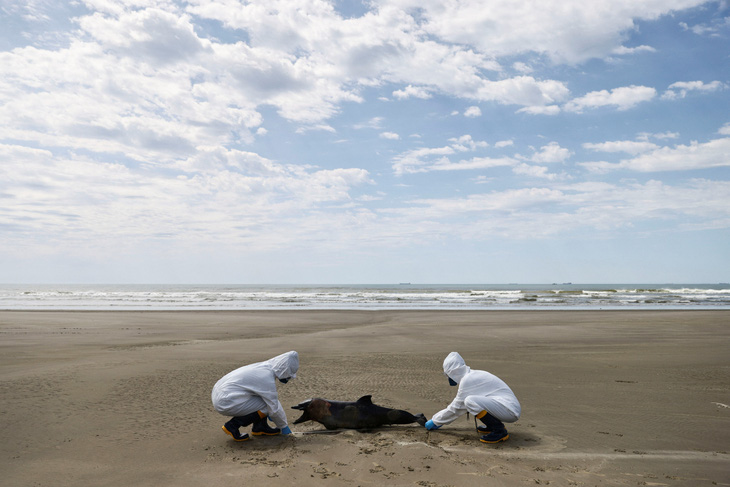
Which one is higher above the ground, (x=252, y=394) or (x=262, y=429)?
(x=252, y=394)

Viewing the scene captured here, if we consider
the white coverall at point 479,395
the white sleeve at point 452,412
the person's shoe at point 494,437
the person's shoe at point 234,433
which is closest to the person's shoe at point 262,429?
the person's shoe at point 234,433

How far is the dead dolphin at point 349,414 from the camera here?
265 inches

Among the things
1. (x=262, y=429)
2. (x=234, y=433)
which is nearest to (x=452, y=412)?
(x=262, y=429)

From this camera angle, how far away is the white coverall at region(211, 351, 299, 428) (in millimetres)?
5973

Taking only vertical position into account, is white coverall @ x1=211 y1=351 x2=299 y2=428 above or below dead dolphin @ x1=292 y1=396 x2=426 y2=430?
above

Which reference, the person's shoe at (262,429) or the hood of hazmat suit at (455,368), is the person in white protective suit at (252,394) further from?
the hood of hazmat suit at (455,368)

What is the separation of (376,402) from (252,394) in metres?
3.20

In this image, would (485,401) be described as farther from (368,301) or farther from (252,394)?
(368,301)

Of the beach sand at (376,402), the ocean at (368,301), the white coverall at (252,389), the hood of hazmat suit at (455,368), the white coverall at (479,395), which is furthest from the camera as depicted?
the ocean at (368,301)

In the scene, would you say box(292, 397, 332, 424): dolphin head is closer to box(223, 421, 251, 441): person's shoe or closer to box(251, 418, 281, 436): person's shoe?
box(251, 418, 281, 436): person's shoe

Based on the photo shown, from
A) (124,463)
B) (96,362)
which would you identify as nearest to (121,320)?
(96,362)

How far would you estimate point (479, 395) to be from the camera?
623cm

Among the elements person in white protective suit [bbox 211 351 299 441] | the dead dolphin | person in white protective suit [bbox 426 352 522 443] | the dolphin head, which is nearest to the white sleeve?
person in white protective suit [bbox 426 352 522 443]

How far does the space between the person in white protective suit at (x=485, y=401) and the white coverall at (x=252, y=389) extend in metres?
2.16
